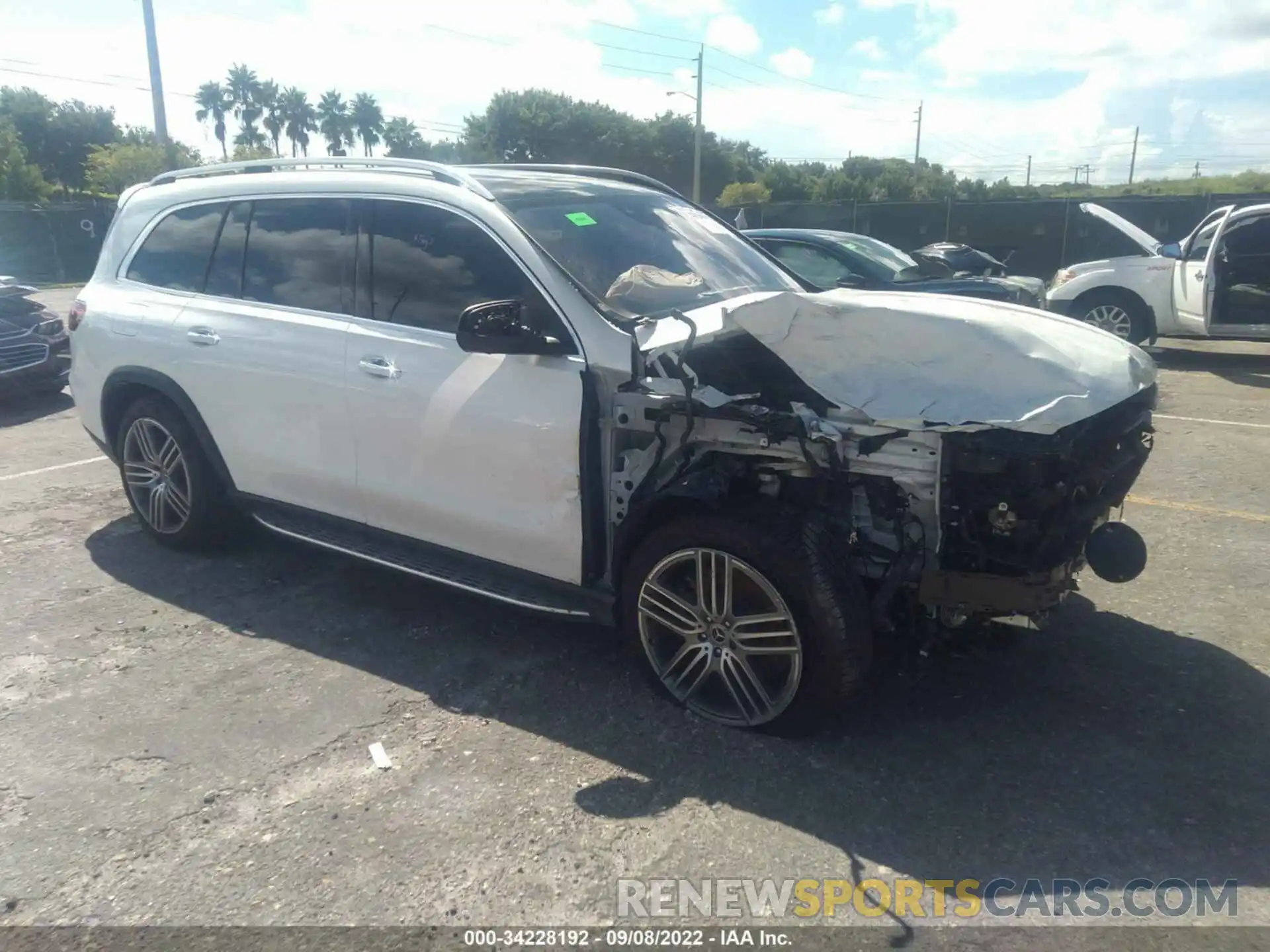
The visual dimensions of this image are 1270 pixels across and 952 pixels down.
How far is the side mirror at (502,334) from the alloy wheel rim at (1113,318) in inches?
418

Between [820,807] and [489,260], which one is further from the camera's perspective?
[489,260]

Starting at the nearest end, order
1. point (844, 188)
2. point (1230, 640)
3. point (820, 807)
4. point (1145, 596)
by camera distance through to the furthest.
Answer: point (820, 807) < point (1230, 640) < point (1145, 596) < point (844, 188)

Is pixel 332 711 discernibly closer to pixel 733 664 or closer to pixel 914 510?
pixel 733 664

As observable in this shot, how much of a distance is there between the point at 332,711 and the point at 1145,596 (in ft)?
12.2

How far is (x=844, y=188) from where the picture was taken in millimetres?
52281

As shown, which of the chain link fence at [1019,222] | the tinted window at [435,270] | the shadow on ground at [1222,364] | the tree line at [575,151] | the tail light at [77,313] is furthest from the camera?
the tree line at [575,151]

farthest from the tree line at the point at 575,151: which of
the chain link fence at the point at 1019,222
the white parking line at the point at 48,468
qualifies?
→ the white parking line at the point at 48,468

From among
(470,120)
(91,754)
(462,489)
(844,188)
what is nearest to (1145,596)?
(462,489)

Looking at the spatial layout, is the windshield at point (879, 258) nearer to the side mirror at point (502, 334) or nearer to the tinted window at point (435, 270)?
the tinted window at point (435, 270)

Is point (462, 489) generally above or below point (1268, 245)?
below

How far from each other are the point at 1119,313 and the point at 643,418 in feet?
35.7

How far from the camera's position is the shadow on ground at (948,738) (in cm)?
302

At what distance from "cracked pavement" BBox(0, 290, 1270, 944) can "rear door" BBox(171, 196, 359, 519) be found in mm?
672

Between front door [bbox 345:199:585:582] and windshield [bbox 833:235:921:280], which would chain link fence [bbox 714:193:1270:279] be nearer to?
windshield [bbox 833:235:921:280]
